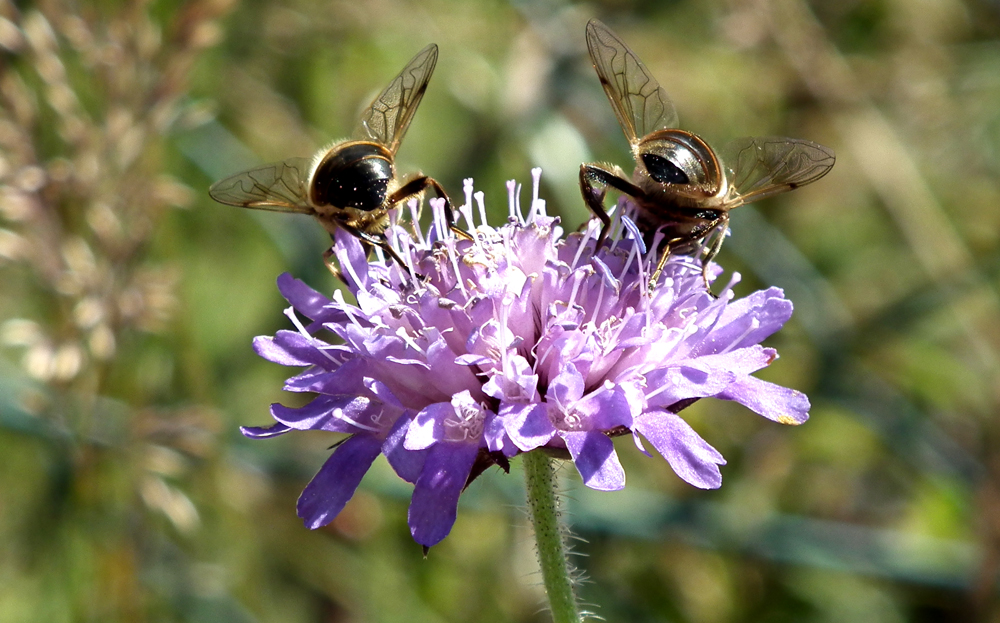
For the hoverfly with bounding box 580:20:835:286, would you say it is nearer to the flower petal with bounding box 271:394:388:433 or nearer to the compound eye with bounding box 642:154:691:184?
the compound eye with bounding box 642:154:691:184

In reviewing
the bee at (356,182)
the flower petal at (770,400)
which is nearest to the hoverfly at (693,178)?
the flower petal at (770,400)

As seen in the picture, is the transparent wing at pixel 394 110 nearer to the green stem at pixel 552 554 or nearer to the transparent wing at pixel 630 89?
the transparent wing at pixel 630 89

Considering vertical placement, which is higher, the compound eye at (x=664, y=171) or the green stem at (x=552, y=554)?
the compound eye at (x=664, y=171)

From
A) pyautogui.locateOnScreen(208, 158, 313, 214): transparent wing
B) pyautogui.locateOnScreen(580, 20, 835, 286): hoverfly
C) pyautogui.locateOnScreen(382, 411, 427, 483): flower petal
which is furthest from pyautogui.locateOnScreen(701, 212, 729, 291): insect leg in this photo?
pyautogui.locateOnScreen(208, 158, 313, 214): transparent wing

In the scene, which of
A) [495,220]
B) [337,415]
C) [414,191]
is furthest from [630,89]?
[495,220]

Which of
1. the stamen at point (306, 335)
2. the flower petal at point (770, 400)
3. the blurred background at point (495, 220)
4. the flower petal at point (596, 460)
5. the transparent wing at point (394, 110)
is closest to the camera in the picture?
the flower petal at point (596, 460)

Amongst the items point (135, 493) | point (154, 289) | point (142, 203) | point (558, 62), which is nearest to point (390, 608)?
point (135, 493)
